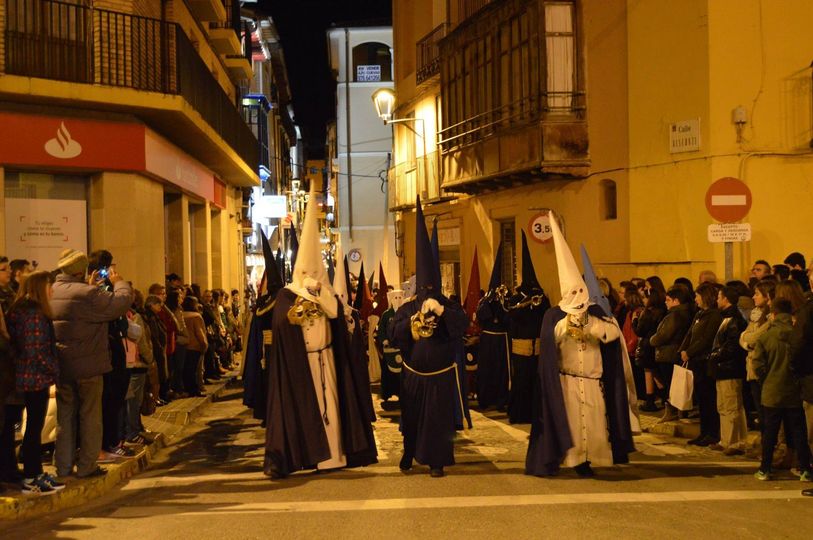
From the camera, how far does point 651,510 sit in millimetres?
7254

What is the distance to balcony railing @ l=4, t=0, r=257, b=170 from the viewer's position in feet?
49.0

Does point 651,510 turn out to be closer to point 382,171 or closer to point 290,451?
point 290,451

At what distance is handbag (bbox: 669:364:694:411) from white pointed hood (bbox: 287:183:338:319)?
13.9ft

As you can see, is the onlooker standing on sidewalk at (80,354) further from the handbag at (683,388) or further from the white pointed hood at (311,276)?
the handbag at (683,388)

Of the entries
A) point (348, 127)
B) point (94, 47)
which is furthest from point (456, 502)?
point (348, 127)

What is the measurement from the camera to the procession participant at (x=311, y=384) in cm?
890

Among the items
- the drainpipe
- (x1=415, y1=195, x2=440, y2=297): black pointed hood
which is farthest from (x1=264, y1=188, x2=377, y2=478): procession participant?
the drainpipe

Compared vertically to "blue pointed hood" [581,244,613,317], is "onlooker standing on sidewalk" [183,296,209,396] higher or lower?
lower

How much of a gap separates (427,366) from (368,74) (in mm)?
38307

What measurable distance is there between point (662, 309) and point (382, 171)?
33.6 metres

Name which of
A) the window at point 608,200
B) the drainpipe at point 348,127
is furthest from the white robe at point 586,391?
the drainpipe at point 348,127

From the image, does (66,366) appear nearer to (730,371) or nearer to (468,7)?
(730,371)

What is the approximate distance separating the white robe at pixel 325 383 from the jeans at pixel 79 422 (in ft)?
6.67

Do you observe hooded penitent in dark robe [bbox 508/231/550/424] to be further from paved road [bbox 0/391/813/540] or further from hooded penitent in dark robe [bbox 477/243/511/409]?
paved road [bbox 0/391/813/540]
